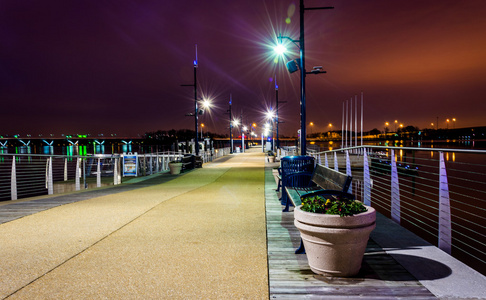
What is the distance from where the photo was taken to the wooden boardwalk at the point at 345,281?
3.36m

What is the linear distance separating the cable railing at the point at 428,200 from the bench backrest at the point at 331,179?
0.64m

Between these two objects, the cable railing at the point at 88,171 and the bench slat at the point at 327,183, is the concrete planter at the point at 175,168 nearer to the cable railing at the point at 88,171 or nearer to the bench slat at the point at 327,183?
the cable railing at the point at 88,171

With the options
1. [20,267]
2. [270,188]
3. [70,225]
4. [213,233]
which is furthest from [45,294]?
[270,188]

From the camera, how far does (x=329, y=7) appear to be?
38.1ft

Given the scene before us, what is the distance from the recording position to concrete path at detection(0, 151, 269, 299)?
3650 millimetres

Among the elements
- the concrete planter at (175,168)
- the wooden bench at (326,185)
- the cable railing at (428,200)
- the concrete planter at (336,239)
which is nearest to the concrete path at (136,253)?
the concrete planter at (336,239)

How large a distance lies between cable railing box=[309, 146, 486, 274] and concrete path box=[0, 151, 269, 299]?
2222 millimetres

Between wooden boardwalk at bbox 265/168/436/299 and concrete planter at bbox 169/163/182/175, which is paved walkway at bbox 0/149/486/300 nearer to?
wooden boardwalk at bbox 265/168/436/299

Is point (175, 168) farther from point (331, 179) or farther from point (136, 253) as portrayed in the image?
point (136, 253)

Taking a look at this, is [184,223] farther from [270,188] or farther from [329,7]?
[329,7]

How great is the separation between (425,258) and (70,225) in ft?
19.5

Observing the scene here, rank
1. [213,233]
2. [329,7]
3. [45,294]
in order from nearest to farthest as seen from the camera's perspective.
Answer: [45,294] → [213,233] → [329,7]

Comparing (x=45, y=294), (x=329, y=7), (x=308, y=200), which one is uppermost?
(x=329, y=7)

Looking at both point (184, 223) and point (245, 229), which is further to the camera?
point (184, 223)
